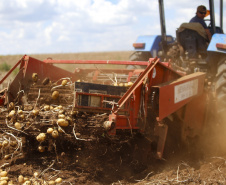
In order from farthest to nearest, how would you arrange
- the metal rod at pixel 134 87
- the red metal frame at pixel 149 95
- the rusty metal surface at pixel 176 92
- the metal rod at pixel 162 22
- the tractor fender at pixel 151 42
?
the tractor fender at pixel 151 42 < the metal rod at pixel 162 22 < the rusty metal surface at pixel 176 92 < the red metal frame at pixel 149 95 < the metal rod at pixel 134 87

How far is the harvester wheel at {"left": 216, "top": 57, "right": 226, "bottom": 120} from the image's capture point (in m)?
5.47

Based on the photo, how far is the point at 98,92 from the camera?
3.97m

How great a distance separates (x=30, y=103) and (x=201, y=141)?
2813mm

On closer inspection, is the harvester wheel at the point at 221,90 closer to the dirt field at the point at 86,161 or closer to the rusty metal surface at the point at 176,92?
the rusty metal surface at the point at 176,92

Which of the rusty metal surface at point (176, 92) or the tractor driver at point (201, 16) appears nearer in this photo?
the rusty metal surface at point (176, 92)

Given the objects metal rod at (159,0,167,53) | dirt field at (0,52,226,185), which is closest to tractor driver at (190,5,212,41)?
metal rod at (159,0,167,53)

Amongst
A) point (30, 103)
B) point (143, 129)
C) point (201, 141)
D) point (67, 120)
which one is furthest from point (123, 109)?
point (201, 141)

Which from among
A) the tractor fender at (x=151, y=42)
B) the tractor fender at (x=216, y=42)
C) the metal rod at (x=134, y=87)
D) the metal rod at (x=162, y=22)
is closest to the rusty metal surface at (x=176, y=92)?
the metal rod at (x=134, y=87)

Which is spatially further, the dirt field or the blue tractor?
the blue tractor

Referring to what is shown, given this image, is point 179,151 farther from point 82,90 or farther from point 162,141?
point 82,90

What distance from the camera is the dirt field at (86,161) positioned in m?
3.89

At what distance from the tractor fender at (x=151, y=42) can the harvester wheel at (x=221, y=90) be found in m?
1.57

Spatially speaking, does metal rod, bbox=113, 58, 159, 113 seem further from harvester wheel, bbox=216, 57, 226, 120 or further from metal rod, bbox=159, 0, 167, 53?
metal rod, bbox=159, 0, 167, 53

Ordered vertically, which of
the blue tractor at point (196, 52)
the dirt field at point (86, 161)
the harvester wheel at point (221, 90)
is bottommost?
the dirt field at point (86, 161)
